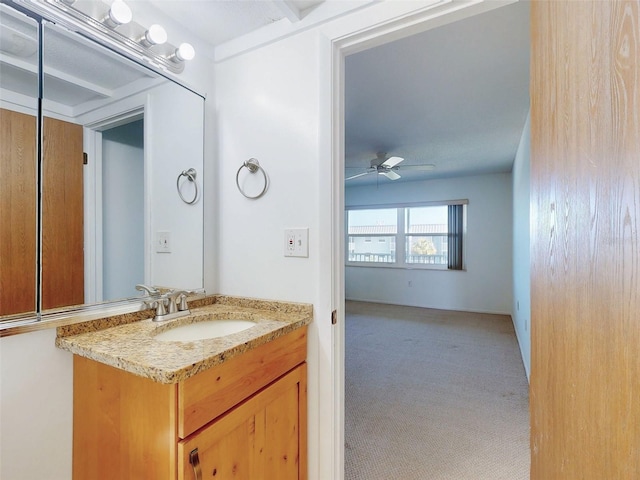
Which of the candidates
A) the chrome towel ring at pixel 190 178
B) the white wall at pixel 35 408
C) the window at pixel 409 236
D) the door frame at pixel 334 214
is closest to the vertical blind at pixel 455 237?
the window at pixel 409 236

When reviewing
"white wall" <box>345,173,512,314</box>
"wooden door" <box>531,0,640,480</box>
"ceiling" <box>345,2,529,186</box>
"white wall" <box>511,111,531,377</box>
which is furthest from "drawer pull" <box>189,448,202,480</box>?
"white wall" <box>345,173,512,314</box>

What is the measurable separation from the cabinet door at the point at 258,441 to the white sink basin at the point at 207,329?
0.33 metres

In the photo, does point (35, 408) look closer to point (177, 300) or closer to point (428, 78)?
point (177, 300)

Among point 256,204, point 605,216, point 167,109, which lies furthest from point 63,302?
point 605,216

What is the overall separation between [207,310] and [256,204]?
56 cm

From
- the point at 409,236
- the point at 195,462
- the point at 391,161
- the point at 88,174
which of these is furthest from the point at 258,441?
the point at 409,236

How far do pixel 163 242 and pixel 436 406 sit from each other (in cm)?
221

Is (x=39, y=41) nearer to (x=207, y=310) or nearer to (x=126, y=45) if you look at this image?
(x=126, y=45)

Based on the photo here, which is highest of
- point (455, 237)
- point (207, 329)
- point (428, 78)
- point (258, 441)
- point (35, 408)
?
point (428, 78)

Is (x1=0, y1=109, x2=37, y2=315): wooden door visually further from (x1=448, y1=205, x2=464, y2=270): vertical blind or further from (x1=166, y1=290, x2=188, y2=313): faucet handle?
(x1=448, y1=205, x2=464, y2=270): vertical blind

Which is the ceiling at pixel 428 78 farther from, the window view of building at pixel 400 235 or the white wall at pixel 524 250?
the window view of building at pixel 400 235

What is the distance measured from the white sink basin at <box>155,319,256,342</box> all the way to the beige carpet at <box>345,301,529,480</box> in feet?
3.31

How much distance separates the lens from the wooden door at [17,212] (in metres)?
0.93

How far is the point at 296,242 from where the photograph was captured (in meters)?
1.35
